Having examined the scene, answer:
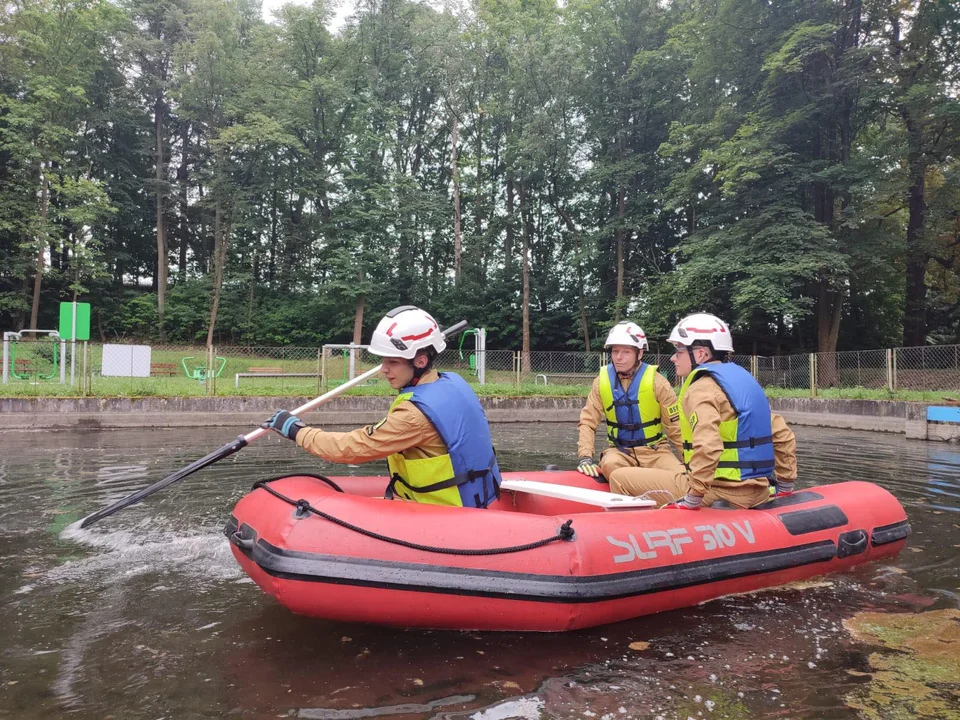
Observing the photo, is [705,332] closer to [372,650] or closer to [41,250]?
[372,650]

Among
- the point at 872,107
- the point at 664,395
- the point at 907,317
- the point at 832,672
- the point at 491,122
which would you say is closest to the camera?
the point at 832,672

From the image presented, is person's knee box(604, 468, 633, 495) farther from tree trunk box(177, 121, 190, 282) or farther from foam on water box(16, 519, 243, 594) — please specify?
tree trunk box(177, 121, 190, 282)

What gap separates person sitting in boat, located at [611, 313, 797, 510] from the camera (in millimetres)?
3734

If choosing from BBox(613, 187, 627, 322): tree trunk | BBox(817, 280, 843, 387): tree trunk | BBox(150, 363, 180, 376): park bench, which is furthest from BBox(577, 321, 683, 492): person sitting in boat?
BBox(613, 187, 627, 322): tree trunk

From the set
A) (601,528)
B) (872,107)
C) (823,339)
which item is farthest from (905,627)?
(872,107)

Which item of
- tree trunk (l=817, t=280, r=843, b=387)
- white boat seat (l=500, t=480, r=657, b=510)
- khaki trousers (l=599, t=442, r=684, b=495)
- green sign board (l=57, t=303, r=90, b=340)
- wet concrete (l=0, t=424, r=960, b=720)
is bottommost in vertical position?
wet concrete (l=0, t=424, r=960, b=720)

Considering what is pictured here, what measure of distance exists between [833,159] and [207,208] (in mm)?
26649

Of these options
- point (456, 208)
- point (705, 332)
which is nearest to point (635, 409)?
point (705, 332)

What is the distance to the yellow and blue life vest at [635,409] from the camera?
16.3 feet

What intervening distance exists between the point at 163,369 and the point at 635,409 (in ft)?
63.7

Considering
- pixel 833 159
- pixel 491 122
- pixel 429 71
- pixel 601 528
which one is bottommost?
pixel 601 528

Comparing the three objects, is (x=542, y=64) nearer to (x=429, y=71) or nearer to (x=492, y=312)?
(x=429, y=71)

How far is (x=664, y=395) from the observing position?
16.6 feet

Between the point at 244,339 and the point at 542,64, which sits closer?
the point at 542,64
